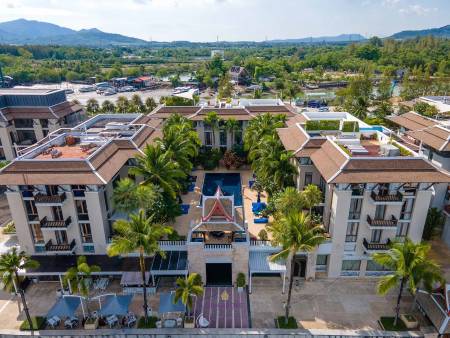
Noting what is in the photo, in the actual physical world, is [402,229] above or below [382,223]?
below

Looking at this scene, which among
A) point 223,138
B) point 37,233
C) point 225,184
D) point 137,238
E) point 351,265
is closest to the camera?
point 137,238

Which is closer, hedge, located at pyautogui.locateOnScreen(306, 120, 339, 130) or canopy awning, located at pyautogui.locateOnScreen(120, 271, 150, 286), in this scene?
canopy awning, located at pyautogui.locateOnScreen(120, 271, 150, 286)

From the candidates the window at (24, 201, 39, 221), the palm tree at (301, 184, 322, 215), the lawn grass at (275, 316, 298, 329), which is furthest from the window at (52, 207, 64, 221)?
the palm tree at (301, 184, 322, 215)

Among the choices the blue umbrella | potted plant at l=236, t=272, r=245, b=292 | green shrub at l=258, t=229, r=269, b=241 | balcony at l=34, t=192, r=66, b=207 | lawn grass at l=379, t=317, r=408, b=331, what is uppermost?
balcony at l=34, t=192, r=66, b=207

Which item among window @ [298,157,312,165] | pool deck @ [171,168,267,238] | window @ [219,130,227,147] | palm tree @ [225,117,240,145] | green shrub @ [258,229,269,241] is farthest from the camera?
window @ [219,130,227,147]

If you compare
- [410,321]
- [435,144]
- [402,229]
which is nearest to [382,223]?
[402,229]

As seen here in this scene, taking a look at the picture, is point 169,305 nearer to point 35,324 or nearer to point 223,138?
point 35,324

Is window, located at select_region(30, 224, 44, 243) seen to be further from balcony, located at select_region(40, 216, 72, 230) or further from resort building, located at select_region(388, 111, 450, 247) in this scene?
resort building, located at select_region(388, 111, 450, 247)
